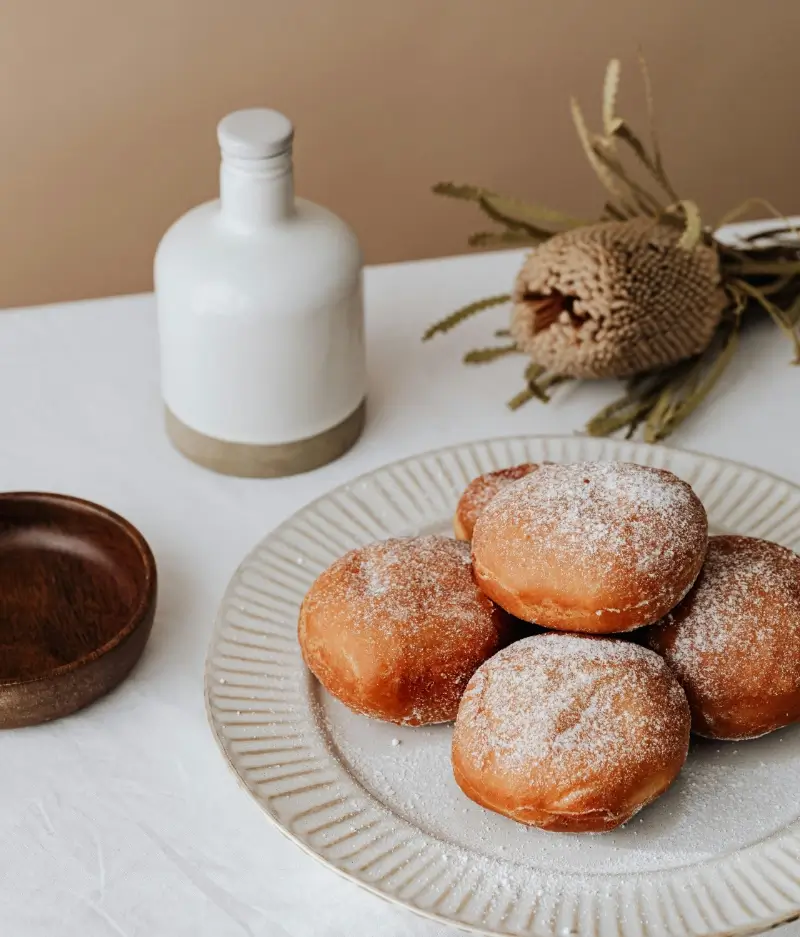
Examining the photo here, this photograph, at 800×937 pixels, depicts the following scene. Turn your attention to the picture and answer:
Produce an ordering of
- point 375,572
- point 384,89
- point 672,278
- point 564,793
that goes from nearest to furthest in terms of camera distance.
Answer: point 564,793
point 375,572
point 672,278
point 384,89

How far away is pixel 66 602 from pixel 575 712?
339mm

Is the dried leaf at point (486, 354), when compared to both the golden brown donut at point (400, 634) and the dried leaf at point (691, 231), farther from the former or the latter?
the golden brown donut at point (400, 634)

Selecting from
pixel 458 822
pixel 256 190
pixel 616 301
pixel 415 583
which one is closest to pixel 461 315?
pixel 616 301

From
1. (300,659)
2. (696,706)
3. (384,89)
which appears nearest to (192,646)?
(300,659)

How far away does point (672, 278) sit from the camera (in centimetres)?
92

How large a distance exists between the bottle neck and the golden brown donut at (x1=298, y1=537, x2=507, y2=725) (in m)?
0.27

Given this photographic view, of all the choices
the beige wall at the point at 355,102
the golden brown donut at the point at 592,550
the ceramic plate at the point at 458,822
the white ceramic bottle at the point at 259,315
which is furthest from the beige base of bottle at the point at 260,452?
the beige wall at the point at 355,102

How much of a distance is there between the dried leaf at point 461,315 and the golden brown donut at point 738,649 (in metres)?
0.40

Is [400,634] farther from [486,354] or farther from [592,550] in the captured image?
[486,354]

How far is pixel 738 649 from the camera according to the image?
0.63 m

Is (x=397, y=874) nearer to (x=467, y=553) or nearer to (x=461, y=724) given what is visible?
(x=461, y=724)

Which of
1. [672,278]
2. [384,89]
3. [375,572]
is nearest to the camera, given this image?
[375,572]

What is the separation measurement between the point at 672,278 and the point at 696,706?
1.28 ft

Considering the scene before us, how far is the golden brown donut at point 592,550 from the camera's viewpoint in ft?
2.04
